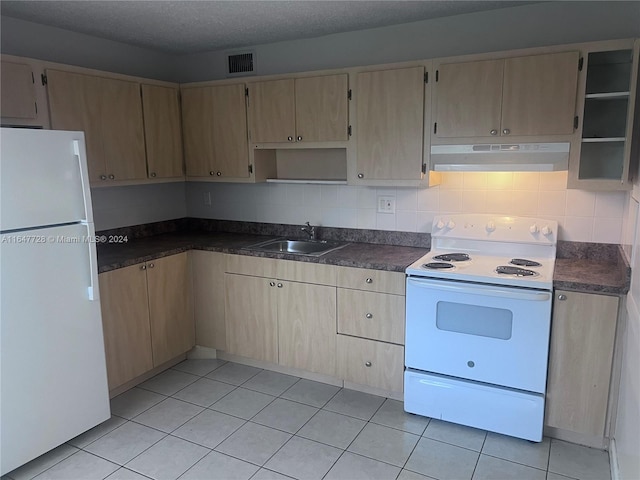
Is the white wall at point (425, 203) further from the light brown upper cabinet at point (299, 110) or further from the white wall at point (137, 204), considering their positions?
the light brown upper cabinet at point (299, 110)

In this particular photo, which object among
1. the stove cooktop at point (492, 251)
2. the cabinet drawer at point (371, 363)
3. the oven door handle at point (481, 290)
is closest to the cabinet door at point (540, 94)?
the stove cooktop at point (492, 251)

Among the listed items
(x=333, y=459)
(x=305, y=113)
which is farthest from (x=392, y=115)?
(x=333, y=459)

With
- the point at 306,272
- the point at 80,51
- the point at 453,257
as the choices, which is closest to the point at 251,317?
the point at 306,272

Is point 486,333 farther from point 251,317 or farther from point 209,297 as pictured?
point 209,297

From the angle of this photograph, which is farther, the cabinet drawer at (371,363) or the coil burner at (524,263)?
the cabinet drawer at (371,363)

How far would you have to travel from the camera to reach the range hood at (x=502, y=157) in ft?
7.98

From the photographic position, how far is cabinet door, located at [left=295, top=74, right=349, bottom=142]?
2943 mm

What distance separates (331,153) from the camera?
3.34 metres

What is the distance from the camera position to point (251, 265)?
310 cm

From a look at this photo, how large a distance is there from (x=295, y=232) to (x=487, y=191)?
4.70 ft

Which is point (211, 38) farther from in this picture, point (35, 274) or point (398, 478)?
point (398, 478)

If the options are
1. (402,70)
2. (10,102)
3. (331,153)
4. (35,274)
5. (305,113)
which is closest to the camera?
(35,274)

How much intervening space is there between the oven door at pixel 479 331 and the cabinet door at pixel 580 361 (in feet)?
0.24

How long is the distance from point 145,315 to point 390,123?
78.0 inches
